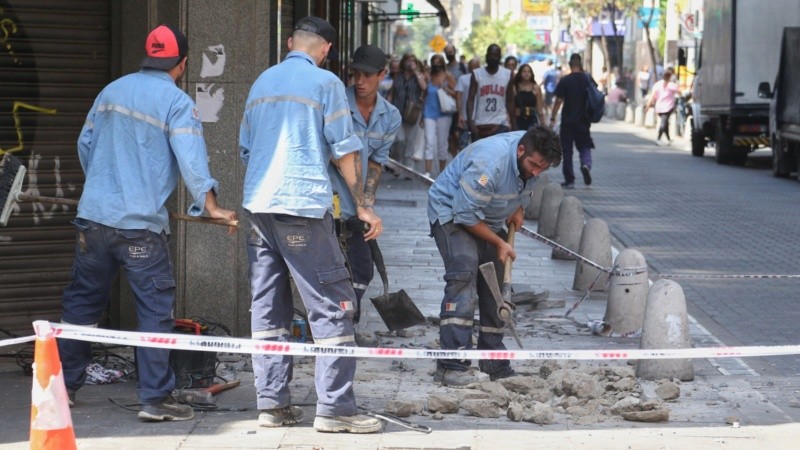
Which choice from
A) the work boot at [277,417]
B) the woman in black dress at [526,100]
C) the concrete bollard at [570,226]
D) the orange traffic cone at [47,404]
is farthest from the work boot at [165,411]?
the woman in black dress at [526,100]

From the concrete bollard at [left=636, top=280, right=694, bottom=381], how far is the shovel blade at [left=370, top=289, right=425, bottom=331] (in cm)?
169

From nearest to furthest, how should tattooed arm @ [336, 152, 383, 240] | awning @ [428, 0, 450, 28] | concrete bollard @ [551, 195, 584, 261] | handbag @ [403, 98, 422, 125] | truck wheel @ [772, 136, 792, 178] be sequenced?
tattooed arm @ [336, 152, 383, 240]
concrete bollard @ [551, 195, 584, 261]
handbag @ [403, 98, 422, 125]
truck wheel @ [772, 136, 792, 178]
awning @ [428, 0, 450, 28]

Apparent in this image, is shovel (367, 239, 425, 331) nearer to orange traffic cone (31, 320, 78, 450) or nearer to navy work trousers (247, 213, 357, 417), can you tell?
navy work trousers (247, 213, 357, 417)

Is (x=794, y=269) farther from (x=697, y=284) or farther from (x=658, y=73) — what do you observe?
(x=658, y=73)

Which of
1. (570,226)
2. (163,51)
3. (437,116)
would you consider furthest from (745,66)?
(163,51)

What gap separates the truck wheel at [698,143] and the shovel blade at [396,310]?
22146mm

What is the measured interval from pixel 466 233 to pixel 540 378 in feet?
2.81

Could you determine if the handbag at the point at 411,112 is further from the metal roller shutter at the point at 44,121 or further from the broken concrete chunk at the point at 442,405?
the broken concrete chunk at the point at 442,405

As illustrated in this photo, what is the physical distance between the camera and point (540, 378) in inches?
304

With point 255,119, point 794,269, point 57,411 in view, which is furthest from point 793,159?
point 57,411

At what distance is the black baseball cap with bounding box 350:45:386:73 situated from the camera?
839cm

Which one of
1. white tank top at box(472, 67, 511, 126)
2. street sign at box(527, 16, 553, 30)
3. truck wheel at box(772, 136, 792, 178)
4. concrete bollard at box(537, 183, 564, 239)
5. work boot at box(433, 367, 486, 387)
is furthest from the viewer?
street sign at box(527, 16, 553, 30)

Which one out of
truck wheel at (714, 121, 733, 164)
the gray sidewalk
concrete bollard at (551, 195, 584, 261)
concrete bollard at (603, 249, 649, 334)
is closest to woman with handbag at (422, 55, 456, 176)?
concrete bollard at (551, 195, 584, 261)

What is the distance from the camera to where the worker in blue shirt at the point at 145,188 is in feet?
21.3
